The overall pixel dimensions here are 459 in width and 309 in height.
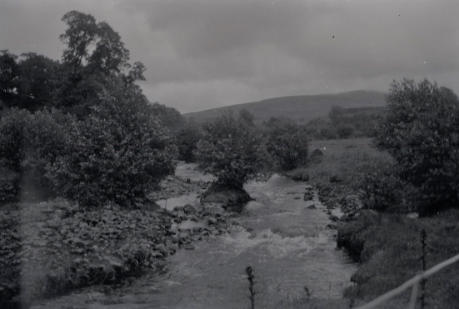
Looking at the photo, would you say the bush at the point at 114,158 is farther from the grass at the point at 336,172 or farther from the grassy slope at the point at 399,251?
the grassy slope at the point at 399,251

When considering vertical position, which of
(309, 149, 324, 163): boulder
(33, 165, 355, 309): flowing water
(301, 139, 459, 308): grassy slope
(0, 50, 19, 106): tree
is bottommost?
(33, 165, 355, 309): flowing water

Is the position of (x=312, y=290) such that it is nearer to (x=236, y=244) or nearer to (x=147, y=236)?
(x=236, y=244)

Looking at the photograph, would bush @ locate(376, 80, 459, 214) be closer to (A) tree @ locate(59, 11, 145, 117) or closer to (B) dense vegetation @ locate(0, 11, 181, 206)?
(B) dense vegetation @ locate(0, 11, 181, 206)

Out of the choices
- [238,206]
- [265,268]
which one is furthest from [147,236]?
[238,206]

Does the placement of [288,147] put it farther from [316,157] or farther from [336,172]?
[336,172]

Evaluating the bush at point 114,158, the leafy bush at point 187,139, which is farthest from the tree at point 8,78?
the bush at point 114,158

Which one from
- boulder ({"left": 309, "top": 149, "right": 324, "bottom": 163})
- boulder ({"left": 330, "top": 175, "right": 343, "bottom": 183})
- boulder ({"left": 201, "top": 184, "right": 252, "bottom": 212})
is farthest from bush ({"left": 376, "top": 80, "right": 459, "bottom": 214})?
boulder ({"left": 309, "top": 149, "right": 324, "bottom": 163})
